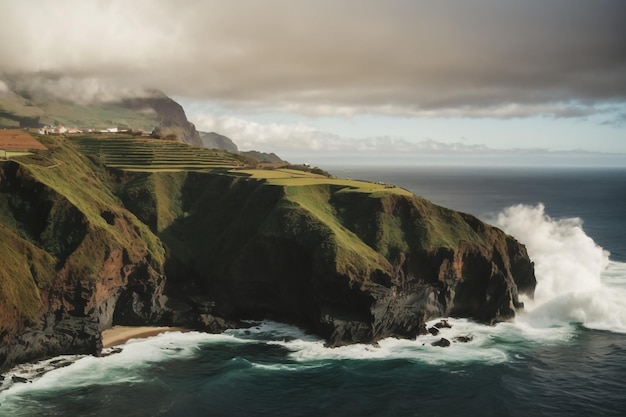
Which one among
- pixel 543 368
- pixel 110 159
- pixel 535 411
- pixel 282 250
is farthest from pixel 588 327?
pixel 110 159

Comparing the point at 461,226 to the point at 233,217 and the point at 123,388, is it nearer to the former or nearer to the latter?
the point at 233,217

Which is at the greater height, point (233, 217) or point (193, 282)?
point (233, 217)

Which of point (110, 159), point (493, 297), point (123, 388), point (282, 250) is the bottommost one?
point (123, 388)

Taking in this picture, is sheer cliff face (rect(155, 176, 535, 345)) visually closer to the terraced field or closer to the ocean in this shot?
the ocean

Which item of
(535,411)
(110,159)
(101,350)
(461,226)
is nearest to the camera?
(535,411)

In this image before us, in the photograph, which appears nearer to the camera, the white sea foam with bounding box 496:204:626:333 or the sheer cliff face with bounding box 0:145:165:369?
the sheer cliff face with bounding box 0:145:165:369

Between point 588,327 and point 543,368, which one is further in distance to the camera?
point 588,327

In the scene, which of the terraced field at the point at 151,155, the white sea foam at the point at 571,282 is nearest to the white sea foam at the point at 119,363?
the terraced field at the point at 151,155

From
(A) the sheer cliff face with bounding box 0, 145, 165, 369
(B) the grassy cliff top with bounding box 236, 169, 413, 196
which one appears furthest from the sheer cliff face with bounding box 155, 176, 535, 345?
(A) the sheer cliff face with bounding box 0, 145, 165, 369
